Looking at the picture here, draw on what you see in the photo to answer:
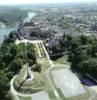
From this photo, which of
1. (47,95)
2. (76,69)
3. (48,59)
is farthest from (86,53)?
(47,95)

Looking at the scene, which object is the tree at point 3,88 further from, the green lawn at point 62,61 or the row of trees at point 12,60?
the green lawn at point 62,61

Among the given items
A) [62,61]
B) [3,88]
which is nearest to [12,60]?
[62,61]

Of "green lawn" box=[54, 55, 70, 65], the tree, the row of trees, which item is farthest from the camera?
"green lawn" box=[54, 55, 70, 65]

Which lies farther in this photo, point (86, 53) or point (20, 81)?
point (86, 53)

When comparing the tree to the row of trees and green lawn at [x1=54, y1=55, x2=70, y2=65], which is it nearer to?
the row of trees

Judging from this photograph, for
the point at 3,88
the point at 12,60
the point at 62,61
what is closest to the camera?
the point at 3,88

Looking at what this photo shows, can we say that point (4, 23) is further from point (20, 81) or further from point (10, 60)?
point (20, 81)

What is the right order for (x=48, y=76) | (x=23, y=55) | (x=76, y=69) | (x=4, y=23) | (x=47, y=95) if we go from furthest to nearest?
1. (x=4, y=23)
2. (x=23, y=55)
3. (x=76, y=69)
4. (x=48, y=76)
5. (x=47, y=95)

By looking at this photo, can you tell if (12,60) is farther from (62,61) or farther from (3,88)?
(3,88)

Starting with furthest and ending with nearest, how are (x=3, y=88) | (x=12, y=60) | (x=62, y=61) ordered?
(x=62, y=61) < (x=12, y=60) < (x=3, y=88)

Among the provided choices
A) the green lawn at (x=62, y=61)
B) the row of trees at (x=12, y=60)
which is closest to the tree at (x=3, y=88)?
the row of trees at (x=12, y=60)

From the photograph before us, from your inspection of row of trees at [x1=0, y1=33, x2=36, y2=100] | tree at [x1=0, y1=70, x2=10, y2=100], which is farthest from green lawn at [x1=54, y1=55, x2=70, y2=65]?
tree at [x1=0, y1=70, x2=10, y2=100]
